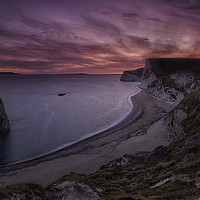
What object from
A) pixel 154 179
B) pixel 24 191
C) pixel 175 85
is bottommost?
pixel 154 179

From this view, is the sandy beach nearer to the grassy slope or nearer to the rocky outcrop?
the rocky outcrop

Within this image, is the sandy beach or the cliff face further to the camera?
the cliff face

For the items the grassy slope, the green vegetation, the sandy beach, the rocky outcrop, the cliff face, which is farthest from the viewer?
the cliff face

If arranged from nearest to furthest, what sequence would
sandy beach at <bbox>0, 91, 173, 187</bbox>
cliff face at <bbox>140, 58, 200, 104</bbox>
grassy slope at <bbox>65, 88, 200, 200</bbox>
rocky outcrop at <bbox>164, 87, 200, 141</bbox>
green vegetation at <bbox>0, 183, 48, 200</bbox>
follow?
1. green vegetation at <bbox>0, 183, 48, 200</bbox>
2. grassy slope at <bbox>65, 88, 200, 200</bbox>
3. sandy beach at <bbox>0, 91, 173, 187</bbox>
4. rocky outcrop at <bbox>164, 87, 200, 141</bbox>
5. cliff face at <bbox>140, 58, 200, 104</bbox>

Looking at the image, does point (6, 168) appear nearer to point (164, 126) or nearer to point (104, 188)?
point (104, 188)

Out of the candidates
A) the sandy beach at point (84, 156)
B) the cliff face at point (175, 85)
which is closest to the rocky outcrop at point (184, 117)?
the sandy beach at point (84, 156)

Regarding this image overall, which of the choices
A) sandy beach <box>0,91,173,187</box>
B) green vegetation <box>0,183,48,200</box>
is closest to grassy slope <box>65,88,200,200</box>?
green vegetation <box>0,183,48,200</box>

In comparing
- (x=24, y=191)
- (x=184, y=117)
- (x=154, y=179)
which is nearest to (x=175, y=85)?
(x=184, y=117)

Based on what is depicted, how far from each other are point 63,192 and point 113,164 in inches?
314

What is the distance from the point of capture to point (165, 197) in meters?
8.02

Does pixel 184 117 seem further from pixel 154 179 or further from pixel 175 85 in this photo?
A: pixel 175 85

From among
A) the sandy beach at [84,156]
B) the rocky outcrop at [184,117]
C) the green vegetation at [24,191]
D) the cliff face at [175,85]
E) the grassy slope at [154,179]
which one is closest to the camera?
the green vegetation at [24,191]

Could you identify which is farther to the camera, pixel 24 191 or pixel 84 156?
pixel 84 156

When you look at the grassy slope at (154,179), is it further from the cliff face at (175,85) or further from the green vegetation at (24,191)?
the cliff face at (175,85)
